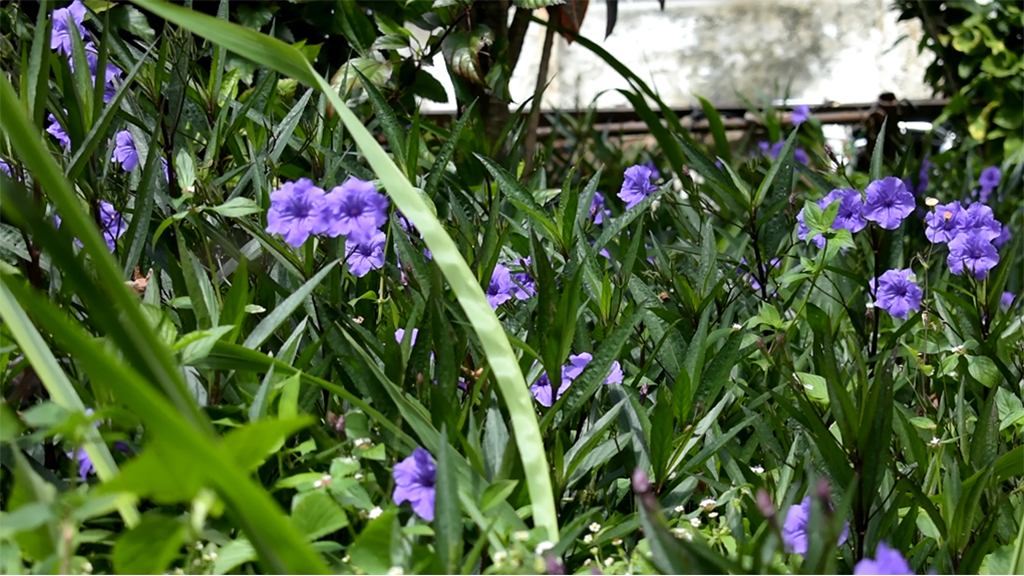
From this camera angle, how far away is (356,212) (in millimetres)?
960

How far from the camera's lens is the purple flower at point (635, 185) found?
161 cm

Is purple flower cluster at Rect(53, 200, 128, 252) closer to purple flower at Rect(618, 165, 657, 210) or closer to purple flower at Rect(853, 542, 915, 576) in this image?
purple flower at Rect(618, 165, 657, 210)

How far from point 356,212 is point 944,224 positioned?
36.5 inches

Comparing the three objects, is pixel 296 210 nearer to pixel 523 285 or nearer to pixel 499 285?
pixel 499 285

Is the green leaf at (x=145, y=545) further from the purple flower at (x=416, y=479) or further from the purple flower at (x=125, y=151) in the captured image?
the purple flower at (x=125, y=151)

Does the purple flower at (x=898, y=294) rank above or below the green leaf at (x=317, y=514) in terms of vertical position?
above

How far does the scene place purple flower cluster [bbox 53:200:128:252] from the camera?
1149 millimetres

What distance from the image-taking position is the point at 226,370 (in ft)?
3.04

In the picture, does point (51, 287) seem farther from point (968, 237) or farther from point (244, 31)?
point (968, 237)

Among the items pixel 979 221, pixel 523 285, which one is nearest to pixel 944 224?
pixel 979 221

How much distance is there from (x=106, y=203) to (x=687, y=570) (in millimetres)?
955

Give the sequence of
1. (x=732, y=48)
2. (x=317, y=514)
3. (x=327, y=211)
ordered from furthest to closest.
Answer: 1. (x=732, y=48)
2. (x=327, y=211)
3. (x=317, y=514)

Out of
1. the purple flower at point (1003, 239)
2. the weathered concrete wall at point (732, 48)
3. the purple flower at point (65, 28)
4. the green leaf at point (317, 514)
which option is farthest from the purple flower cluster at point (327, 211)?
the weathered concrete wall at point (732, 48)

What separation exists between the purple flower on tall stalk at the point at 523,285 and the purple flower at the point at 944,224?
588 millimetres
